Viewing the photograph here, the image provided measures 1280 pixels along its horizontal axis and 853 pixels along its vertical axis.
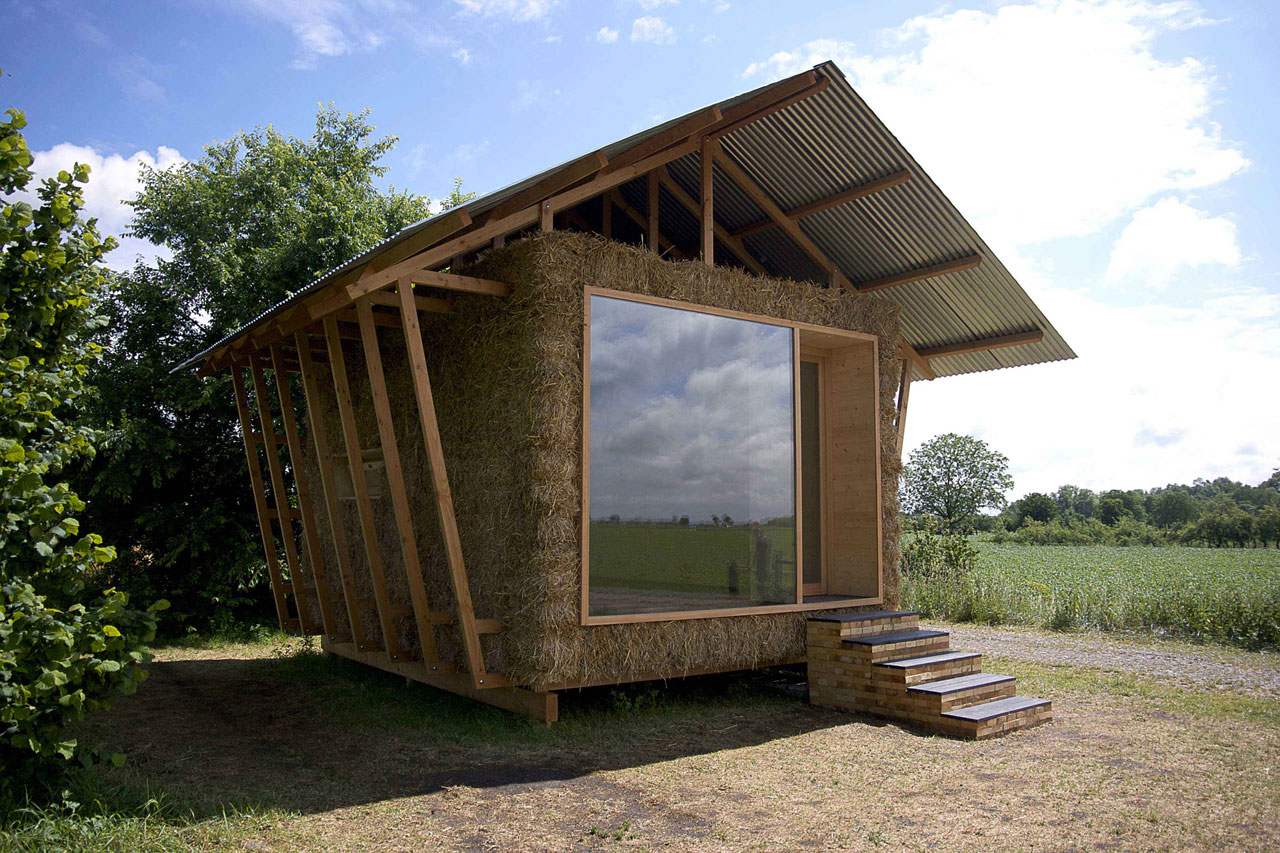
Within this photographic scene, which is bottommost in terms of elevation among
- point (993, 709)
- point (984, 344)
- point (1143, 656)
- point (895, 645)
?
point (1143, 656)

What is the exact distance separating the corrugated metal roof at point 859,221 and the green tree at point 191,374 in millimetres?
3483

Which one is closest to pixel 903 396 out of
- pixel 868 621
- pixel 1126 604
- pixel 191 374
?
pixel 868 621

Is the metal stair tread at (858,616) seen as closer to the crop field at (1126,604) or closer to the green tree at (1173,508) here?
the crop field at (1126,604)

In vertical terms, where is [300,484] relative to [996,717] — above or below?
above

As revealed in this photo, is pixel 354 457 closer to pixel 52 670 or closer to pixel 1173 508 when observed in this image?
pixel 52 670

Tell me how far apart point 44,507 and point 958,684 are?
6.05m

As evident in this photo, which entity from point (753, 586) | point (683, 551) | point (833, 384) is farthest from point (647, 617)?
point (833, 384)

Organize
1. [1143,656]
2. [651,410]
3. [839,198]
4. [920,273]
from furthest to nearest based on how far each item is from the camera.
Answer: [1143,656]
[920,273]
[839,198]
[651,410]

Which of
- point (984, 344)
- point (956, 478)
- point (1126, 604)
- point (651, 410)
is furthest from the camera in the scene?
point (956, 478)

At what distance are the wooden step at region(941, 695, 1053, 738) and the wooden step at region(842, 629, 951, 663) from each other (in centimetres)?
68

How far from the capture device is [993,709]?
20.9ft

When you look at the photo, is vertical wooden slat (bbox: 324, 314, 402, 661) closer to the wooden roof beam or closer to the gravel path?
the wooden roof beam

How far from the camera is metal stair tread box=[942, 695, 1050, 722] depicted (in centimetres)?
613

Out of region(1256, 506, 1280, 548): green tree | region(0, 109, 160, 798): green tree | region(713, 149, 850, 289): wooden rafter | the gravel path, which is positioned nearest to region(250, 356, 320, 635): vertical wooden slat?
region(0, 109, 160, 798): green tree
